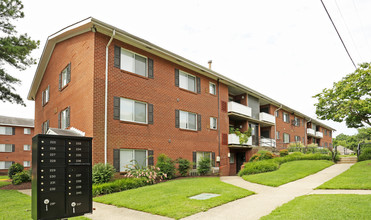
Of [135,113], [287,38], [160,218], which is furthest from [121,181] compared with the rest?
[287,38]

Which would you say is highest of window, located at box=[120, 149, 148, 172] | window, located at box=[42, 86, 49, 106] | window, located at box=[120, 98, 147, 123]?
window, located at box=[42, 86, 49, 106]

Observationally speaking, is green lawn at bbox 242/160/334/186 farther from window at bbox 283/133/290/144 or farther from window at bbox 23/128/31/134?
window at bbox 23/128/31/134

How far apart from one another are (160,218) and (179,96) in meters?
11.8

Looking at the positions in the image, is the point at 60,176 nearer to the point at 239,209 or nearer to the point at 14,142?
the point at 239,209

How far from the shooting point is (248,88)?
2589 cm

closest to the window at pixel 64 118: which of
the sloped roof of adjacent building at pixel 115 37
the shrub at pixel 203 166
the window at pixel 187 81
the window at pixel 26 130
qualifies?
the sloped roof of adjacent building at pixel 115 37

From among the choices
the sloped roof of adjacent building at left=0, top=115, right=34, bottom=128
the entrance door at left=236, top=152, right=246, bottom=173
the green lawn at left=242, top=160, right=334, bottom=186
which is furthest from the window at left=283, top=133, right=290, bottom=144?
the sloped roof of adjacent building at left=0, top=115, right=34, bottom=128

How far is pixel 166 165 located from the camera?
607 inches

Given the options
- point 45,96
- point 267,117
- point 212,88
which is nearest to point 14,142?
point 45,96

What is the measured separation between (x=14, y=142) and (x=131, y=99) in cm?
3476

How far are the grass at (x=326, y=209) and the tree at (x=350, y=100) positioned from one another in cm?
1143

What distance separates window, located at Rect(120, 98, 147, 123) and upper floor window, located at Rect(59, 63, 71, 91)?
4087 millimetres

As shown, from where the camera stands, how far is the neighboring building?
4016cm

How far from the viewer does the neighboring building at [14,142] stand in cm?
4016
